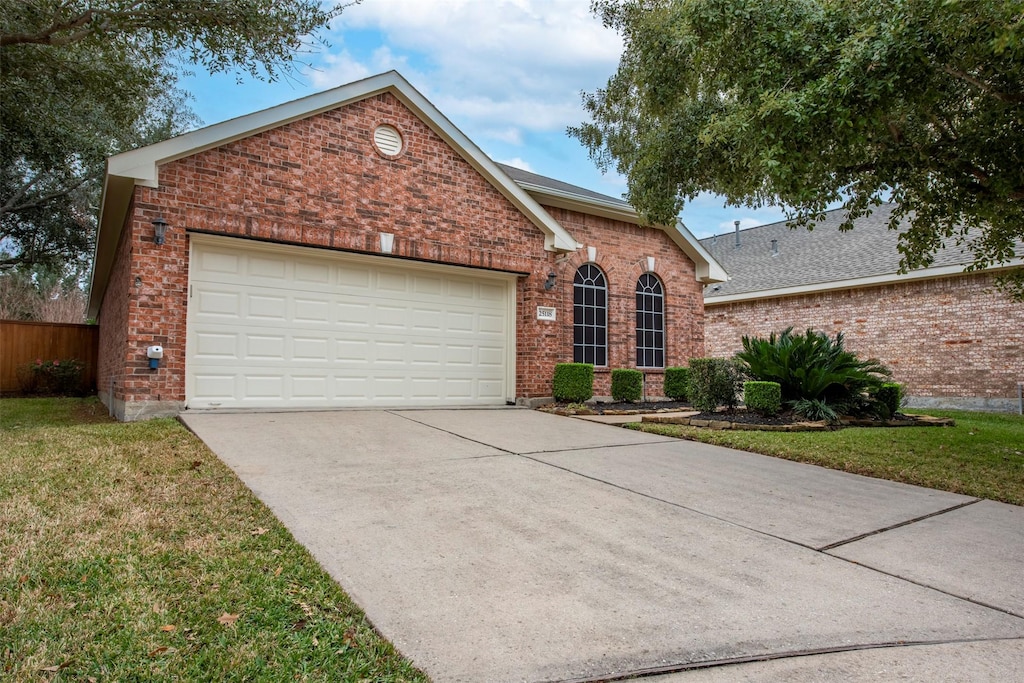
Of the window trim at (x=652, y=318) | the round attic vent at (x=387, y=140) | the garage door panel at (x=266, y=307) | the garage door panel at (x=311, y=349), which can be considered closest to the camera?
the garage door panel at (x=266, y=307)

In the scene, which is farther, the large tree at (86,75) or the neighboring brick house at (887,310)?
the neighboring brick house at (887,310)

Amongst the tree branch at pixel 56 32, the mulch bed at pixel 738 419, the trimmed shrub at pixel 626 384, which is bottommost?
the mulch bed at pixel 738 419

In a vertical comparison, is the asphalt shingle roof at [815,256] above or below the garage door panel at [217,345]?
above

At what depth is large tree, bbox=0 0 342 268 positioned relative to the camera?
31.3 ft

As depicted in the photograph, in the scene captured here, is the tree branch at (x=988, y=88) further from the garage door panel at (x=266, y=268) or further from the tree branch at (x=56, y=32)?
the tree branch at (x=56, y=32)

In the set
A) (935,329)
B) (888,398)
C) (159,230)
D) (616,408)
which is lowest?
(616,408)

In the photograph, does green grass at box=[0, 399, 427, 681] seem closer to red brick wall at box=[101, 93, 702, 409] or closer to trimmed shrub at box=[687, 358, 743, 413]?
red brick wall at box=[101, 93, 702, 409]

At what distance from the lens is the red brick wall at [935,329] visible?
13.5 metres

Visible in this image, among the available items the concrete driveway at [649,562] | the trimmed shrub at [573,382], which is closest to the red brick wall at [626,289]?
the trimmed shrub at [573,382]

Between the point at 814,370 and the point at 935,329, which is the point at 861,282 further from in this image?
the point at 814,370

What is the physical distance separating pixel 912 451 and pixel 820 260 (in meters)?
11.9

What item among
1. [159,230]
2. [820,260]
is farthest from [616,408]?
[820,260]

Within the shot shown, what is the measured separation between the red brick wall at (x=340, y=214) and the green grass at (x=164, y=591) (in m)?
3.66

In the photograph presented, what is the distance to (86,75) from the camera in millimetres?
12008
